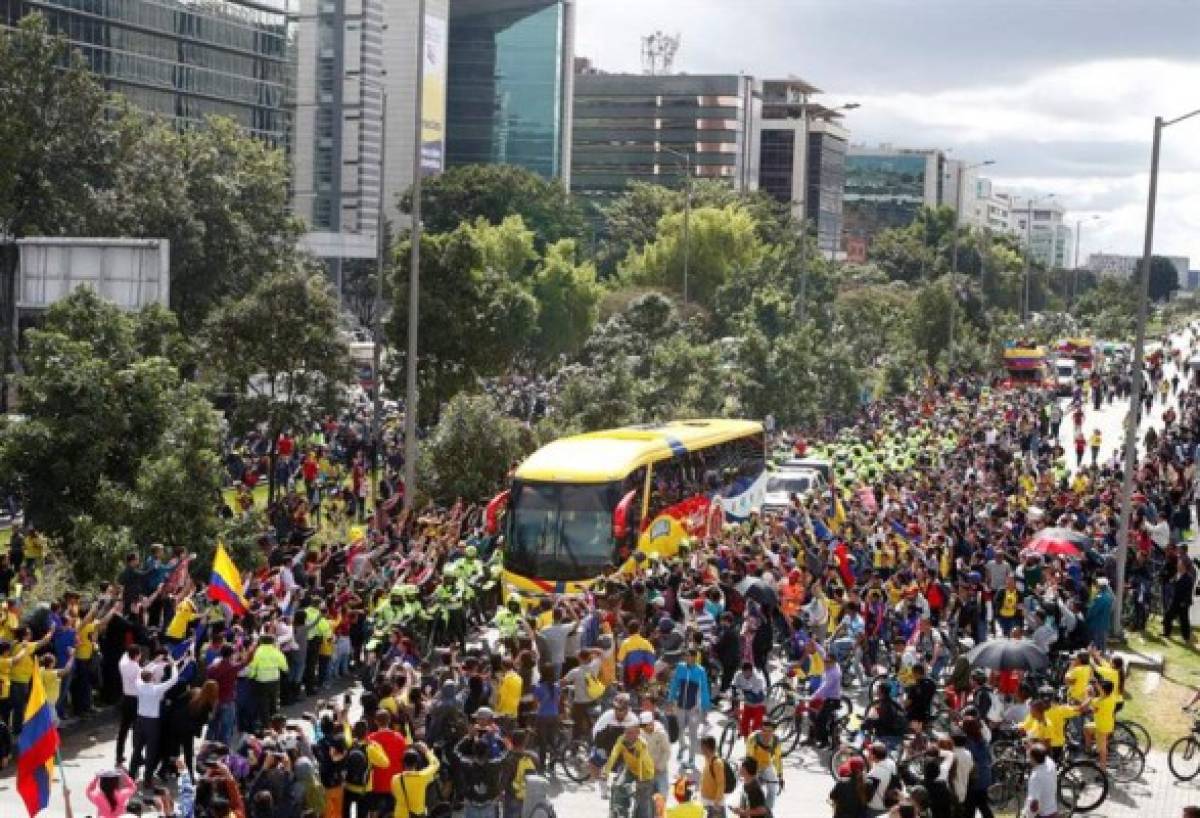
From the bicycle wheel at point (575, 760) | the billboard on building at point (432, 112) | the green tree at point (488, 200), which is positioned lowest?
the bicycle wheel at point (575, 760)

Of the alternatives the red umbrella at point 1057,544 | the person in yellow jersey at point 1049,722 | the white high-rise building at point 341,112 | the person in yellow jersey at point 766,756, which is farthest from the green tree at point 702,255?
the person in yellow jersey at point 766,756

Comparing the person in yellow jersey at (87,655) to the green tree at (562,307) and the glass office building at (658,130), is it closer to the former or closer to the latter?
the green tree at (562,307)

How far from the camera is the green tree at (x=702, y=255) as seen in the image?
280ft

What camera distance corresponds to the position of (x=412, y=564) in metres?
23.2

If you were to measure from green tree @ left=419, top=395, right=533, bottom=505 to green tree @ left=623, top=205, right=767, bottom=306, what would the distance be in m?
53.0

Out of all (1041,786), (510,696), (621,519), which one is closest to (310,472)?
(621,519)

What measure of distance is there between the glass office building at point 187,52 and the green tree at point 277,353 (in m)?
64.9

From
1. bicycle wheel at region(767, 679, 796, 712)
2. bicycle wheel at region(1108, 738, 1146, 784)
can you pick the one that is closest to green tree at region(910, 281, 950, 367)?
bicycle wheel at region(767, 679, 796, 712)

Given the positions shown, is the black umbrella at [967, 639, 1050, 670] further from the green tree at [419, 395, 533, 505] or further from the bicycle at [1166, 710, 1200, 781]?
the green tree at [419, 395, 533, 505]

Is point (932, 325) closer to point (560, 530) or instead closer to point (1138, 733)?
point (560, 530)

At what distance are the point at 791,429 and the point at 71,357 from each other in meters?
32.4

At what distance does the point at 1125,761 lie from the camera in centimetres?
1811

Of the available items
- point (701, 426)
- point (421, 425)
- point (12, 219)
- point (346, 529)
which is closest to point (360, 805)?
point (346, 529)

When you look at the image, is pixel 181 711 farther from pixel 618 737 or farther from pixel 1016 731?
pixel 1016 731
